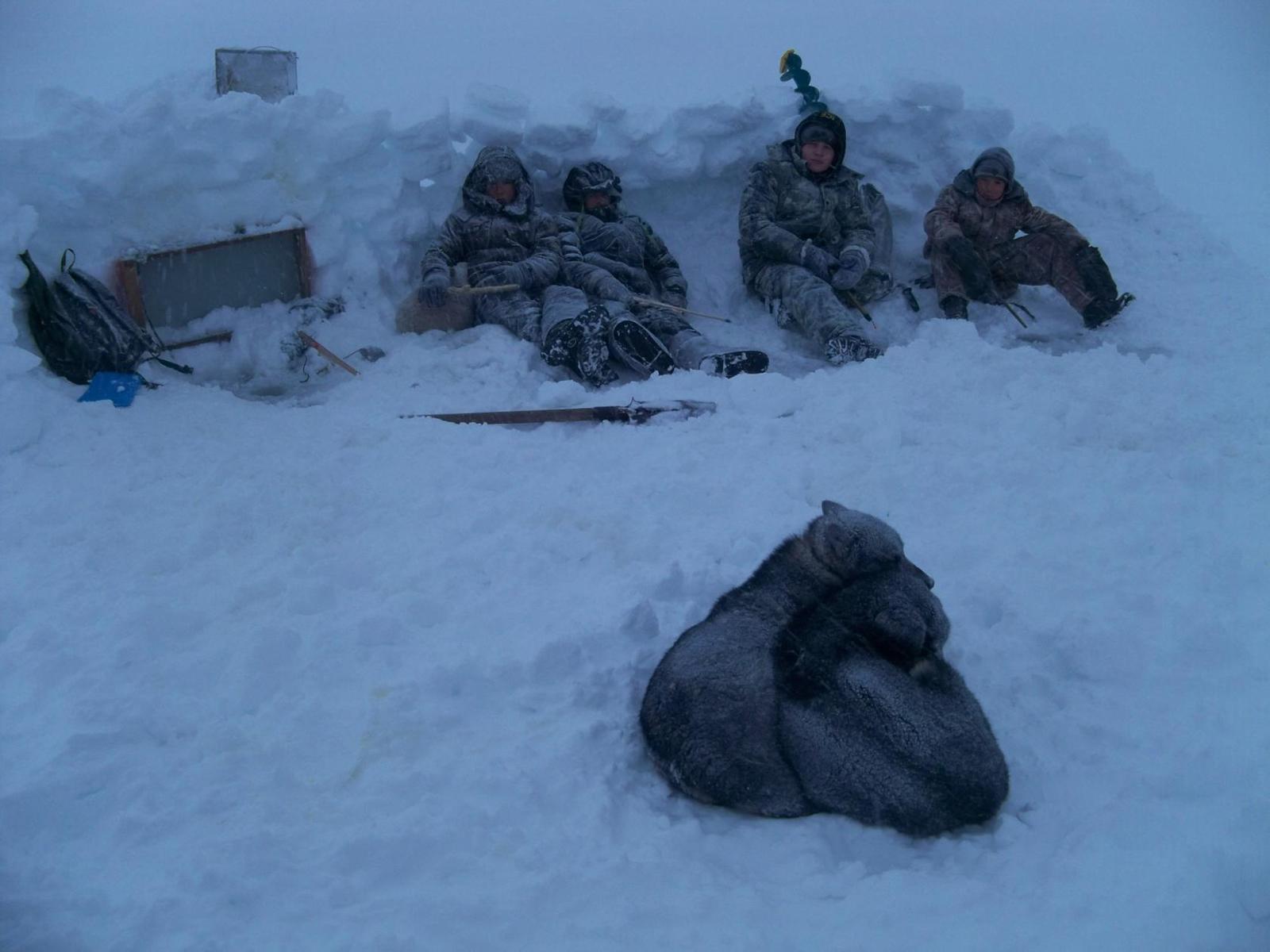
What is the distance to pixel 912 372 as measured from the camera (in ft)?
16.7

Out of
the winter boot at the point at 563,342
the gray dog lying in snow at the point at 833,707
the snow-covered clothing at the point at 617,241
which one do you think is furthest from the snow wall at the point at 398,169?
the gray dog lying in snow at the point at 833,707

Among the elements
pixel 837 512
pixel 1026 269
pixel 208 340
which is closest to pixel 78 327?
pixel 208 340

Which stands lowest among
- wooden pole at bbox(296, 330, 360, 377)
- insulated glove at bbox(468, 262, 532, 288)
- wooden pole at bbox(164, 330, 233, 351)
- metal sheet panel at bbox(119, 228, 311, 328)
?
wooden pole at bbox(164, 330, 233, 351)

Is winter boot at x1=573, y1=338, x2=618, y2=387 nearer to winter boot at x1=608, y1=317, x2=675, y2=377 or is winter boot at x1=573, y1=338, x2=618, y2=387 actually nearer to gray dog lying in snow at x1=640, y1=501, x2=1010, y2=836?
winter boot at x1=608, y1=317, x2=675, y2=377

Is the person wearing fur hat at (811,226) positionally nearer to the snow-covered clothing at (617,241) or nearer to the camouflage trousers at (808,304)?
the camouflage trousers at (808,304)

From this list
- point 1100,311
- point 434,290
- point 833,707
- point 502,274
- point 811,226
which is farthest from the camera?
point 811,226

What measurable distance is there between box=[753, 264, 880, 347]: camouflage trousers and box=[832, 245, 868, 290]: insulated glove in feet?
0.34

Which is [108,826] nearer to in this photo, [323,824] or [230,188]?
[323,824]

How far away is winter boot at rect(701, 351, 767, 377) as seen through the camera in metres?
5.30

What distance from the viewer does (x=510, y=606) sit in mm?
3281

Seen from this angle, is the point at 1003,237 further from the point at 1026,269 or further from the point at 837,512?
the point at 837,512

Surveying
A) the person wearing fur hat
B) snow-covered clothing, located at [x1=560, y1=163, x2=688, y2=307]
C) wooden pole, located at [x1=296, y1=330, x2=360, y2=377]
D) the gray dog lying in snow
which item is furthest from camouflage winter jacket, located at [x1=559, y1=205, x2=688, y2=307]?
the gray dog lying in snow

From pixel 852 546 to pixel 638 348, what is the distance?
2.93m

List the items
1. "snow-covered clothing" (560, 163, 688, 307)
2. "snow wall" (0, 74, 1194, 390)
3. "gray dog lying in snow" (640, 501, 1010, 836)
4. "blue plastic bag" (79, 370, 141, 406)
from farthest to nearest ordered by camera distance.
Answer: "snow-covered clothing" (560, 163, 688, 307), "snow wall" (0, 74, 1194, 390), "blue plastic bag" (79, 370, 141, 406), "gray dog lying in snow" (640, 501, 1010, 836)
